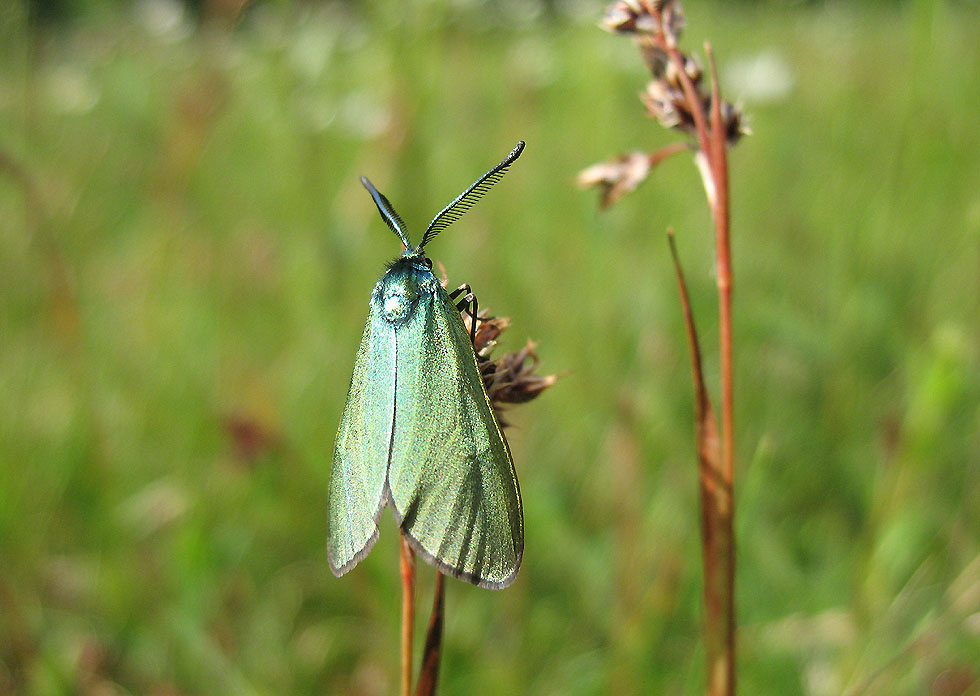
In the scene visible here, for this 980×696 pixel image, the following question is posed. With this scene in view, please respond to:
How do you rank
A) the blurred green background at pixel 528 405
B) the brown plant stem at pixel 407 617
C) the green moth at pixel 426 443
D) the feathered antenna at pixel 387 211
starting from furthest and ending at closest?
the blurred green background at pixel 528 405, the feathered antenna at pixel 387 211, the green moth at pixel 426 443, the brown plant stem at pixel 407 617

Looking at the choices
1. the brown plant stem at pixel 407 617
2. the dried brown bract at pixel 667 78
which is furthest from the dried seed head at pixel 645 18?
the brown plant stem at pixel 407 617

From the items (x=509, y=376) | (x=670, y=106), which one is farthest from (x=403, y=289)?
(x=670, y=106)

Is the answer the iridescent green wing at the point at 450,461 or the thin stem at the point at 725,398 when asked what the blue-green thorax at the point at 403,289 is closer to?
the iridescent green wing at the point at 450,461

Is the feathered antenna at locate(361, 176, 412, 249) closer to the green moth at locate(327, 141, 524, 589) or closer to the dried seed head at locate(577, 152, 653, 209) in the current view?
the green moth at locate(327, 141, 524, 589)

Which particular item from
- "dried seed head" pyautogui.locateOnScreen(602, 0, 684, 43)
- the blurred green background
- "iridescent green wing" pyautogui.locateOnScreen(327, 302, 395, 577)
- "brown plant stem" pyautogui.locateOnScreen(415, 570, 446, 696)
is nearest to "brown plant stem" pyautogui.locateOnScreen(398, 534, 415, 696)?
"brown plant stem" pyautogui.locateOnScreen(415, 570, 446, 696)

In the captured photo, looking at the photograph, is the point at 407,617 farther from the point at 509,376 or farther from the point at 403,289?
the point at 403,289

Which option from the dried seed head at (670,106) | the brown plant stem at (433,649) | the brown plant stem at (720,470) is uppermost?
the dried seed head at (670,106)

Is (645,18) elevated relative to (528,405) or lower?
lower
